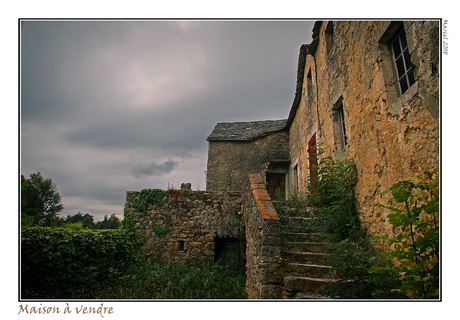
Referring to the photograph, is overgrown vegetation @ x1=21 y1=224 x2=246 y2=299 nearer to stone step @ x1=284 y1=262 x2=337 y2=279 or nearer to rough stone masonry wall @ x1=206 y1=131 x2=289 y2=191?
stone step @ x1=284 y1=262 x2=337 y2=279

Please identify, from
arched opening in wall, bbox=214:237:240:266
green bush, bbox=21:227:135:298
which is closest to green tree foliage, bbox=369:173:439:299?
arched opening in wall, bbox=214:237:240:266

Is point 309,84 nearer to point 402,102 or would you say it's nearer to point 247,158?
point 247,158

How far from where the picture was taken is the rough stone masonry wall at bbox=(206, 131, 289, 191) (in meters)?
11.5

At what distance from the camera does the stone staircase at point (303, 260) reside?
328 cm

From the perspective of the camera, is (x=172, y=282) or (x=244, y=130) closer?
(x=172, y=282)

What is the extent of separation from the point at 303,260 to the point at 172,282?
329 cm

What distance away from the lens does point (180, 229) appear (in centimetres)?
782

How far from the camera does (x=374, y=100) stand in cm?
382

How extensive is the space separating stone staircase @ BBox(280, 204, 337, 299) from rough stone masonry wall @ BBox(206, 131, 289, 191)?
6.06 metres

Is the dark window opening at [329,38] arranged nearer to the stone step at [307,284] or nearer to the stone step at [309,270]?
the stone step at [309,270]

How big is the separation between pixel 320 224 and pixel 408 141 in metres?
2.43

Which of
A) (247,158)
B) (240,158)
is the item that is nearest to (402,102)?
(247,158)

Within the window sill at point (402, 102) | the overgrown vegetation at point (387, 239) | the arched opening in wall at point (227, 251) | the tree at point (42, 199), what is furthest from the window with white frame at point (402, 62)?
the tree at point (42, 199)

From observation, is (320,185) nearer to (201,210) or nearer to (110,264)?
(201,210)
